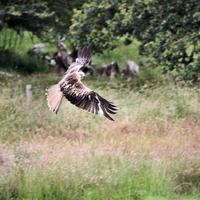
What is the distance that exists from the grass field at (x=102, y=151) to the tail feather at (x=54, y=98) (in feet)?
6.98

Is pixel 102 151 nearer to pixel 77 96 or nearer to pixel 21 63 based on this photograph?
pixel 77 96

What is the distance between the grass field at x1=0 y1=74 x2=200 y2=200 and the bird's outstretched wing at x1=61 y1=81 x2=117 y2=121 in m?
2.09

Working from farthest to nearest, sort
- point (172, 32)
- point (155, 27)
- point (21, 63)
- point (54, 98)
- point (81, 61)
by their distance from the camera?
point (21, 63) < point (155, 27) < point (172, 32) < point (81, 61) < point (54, 98)

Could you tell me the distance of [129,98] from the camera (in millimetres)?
13844

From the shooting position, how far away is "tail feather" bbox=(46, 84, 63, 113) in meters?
6.24

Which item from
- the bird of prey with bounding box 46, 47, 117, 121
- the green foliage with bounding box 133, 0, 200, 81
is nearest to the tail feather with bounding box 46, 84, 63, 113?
the bird of prey with bounding box 46, 47, 117, 121

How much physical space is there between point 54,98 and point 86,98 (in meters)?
0.30

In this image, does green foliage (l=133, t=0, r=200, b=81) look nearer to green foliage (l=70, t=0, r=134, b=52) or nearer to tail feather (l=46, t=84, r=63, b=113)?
green foliage (l=70, t=0, r=134, b=52)

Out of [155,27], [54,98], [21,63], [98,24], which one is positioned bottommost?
[21,63]

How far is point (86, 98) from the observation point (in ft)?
20.9

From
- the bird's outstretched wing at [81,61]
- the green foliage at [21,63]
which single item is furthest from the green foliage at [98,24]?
the bird's outstretched wing at [81,61]

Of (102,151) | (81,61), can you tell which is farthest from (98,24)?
(81,61)

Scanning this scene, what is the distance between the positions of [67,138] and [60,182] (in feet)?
8.28

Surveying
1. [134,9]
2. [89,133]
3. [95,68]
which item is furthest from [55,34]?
[89,133]
